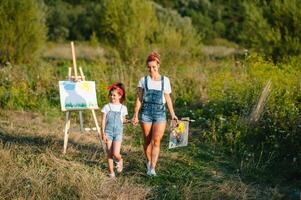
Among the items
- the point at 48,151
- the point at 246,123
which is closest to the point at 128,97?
the point at 246,123

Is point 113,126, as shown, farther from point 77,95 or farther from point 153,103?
point 77,95

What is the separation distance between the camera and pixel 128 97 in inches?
469

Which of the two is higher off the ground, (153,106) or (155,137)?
(153,106)

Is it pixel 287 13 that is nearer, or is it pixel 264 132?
pixel 264 132

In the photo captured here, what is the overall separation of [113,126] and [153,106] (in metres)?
0.60

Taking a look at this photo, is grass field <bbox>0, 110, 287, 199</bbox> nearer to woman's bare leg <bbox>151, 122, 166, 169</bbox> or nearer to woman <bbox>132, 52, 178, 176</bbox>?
woman's bare leg <bbox>151, 122, 166, 169</bbox>

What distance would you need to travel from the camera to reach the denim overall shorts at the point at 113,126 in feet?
21.4

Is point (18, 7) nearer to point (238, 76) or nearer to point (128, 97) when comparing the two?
point (128, 97)

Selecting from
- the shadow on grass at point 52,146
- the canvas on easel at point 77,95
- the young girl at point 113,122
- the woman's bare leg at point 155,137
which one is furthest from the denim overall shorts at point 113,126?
the canvas on easel at point 77,95

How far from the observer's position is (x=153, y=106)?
21.0ft

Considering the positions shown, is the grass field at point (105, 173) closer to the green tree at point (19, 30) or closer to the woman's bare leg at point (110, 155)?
the woman's bare leg at point (110, 155)

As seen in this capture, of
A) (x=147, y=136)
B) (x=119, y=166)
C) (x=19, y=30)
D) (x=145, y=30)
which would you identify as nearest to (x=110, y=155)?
(x=119, y=166)

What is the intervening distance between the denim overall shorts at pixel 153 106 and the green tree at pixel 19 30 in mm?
10247

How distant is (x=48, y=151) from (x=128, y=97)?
4829 millimetres
